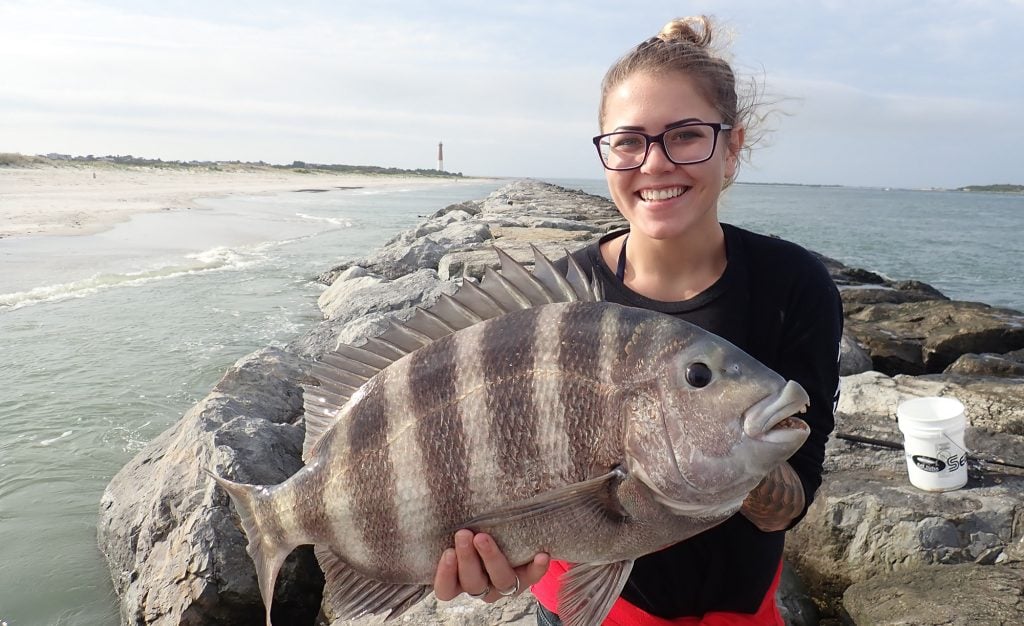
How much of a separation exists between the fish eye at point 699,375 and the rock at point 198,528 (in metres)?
2.75

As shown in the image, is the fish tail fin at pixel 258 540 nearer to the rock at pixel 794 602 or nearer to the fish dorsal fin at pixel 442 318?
the fish dorsal fin at pixel 442 318

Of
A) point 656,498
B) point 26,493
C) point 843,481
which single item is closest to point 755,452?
point 656,498

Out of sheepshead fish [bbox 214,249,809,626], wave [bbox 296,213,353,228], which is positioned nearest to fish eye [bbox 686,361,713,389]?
sheepshead fish [bbox 214,249,809,626]

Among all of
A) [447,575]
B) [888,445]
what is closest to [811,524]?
[888,445]

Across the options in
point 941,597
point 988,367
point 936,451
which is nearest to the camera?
point 941,597

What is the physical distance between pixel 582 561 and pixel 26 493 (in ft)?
16.2

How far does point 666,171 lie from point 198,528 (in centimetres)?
286

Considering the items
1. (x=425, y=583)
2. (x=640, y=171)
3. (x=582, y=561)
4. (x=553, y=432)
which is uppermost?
(x=640, y=171)

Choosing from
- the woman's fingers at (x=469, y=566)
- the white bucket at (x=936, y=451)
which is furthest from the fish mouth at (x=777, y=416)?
the white bucket at (x=936, y=451)

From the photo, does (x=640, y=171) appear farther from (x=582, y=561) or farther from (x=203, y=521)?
(x=203, y=521)

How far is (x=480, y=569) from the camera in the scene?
1.80 meters

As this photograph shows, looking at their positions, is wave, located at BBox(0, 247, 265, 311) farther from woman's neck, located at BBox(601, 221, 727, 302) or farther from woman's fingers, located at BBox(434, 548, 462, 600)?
woman's neck, located at BBox(601, 221, 727, 302)

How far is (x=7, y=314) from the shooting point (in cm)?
1008

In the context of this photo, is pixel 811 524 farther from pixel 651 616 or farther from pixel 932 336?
pixel 932 336
